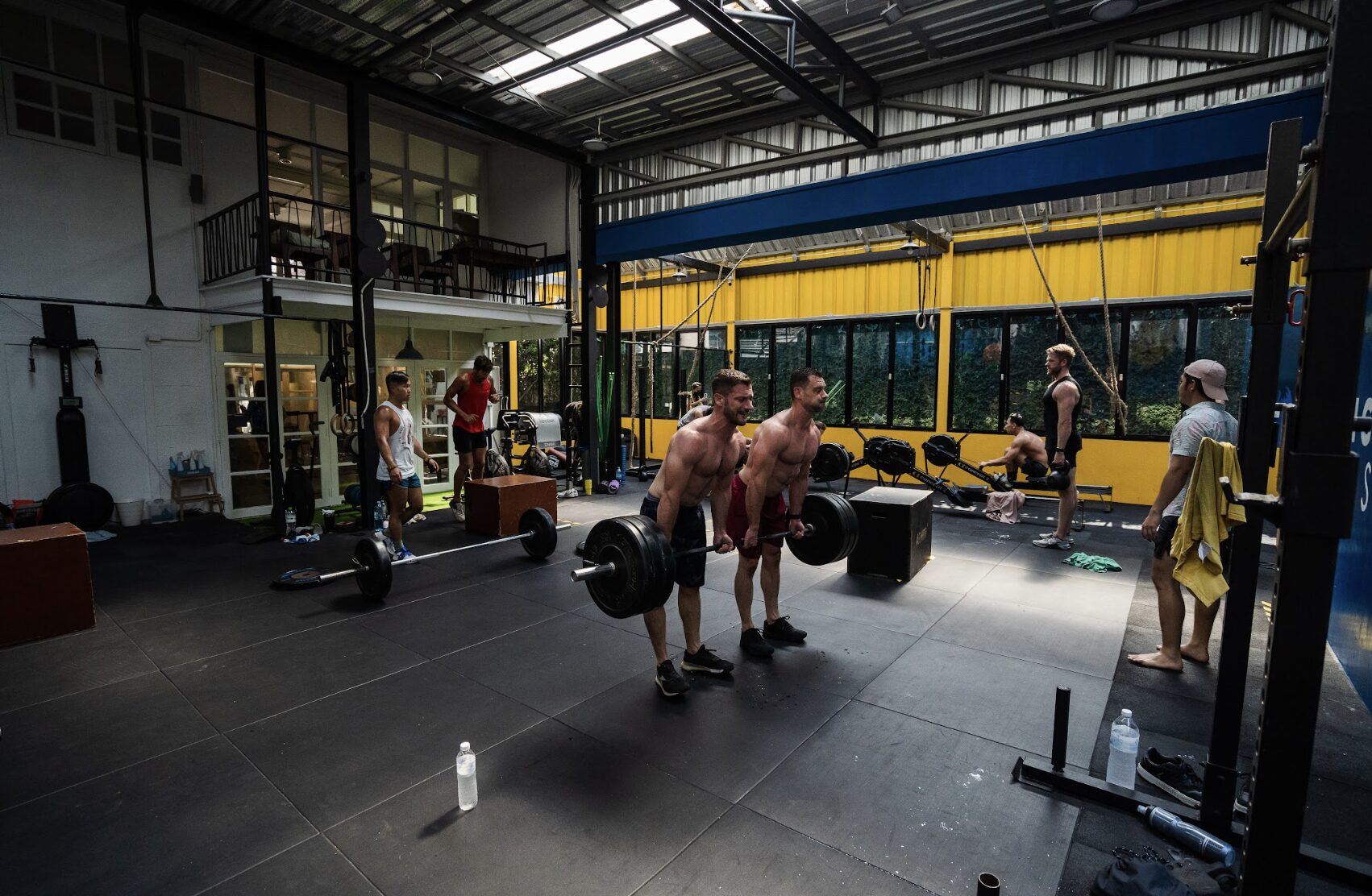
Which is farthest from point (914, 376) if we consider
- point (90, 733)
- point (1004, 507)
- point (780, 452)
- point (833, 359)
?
point (90, 733)

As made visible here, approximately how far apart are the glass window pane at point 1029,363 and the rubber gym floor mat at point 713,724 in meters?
6.99

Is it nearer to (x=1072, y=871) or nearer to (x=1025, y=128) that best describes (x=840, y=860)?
(x=1072, y=871)

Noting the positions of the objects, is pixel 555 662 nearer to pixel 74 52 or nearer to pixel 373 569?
pixel 373 569

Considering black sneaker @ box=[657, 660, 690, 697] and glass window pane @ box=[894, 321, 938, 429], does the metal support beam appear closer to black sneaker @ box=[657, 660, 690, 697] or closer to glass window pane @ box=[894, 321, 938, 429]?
black sneaker @ box=[657, 660, 690, 697]

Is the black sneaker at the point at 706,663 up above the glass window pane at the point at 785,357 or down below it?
below

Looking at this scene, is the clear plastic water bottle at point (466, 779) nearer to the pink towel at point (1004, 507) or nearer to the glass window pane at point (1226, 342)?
the pink towel at point (1004, 507)

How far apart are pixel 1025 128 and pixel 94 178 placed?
847 centimetres

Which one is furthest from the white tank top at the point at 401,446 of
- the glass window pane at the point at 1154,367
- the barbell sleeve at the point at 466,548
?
the glass window pane at the point at 1154,367

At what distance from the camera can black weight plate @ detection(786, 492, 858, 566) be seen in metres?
3.66

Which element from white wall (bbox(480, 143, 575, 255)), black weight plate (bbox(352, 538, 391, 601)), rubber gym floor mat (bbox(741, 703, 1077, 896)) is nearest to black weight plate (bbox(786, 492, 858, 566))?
rubber gym floor mat (bbox(741, 703, 1077, 896))

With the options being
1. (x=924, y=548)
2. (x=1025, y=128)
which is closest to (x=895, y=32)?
(x=1025, y=128)

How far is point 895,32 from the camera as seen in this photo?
509 centimetres

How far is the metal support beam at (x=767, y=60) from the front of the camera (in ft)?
13.3

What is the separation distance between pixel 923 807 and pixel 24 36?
→ 9.09m
